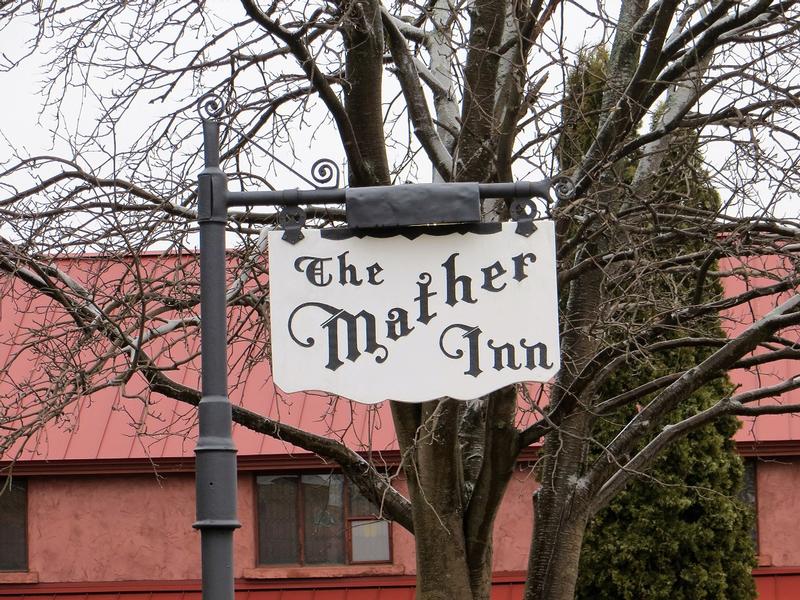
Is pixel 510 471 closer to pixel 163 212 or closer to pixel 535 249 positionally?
pixel 163 212

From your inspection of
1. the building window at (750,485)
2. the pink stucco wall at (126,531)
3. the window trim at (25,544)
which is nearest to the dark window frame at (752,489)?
the building window at (750,485)

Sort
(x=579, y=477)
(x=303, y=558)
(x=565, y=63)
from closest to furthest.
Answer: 1. (x=565, y=63)
2. (x=579, y=477)
3. (x=303, y=558)

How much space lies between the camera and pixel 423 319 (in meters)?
3.32

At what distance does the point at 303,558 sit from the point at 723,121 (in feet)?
28.9

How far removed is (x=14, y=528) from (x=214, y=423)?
1287 cm

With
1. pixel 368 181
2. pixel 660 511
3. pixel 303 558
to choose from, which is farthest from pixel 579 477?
pixel 303 558

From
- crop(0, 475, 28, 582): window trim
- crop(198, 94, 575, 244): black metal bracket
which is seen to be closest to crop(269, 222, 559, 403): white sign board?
crop(198, 94, 575, 244): black metal bracket

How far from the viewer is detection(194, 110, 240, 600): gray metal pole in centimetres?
358

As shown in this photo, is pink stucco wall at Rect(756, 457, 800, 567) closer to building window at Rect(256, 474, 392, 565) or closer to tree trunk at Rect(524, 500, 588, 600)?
building window at Rect(256, 474, 392, 565)

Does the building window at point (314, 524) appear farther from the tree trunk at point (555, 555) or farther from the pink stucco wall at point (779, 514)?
the tree trunk at point (555, 555)

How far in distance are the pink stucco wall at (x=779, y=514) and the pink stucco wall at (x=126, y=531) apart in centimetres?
288

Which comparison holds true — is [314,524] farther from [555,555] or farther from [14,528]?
[555,555]

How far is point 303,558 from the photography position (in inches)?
594

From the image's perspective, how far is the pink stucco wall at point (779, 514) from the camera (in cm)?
1473
